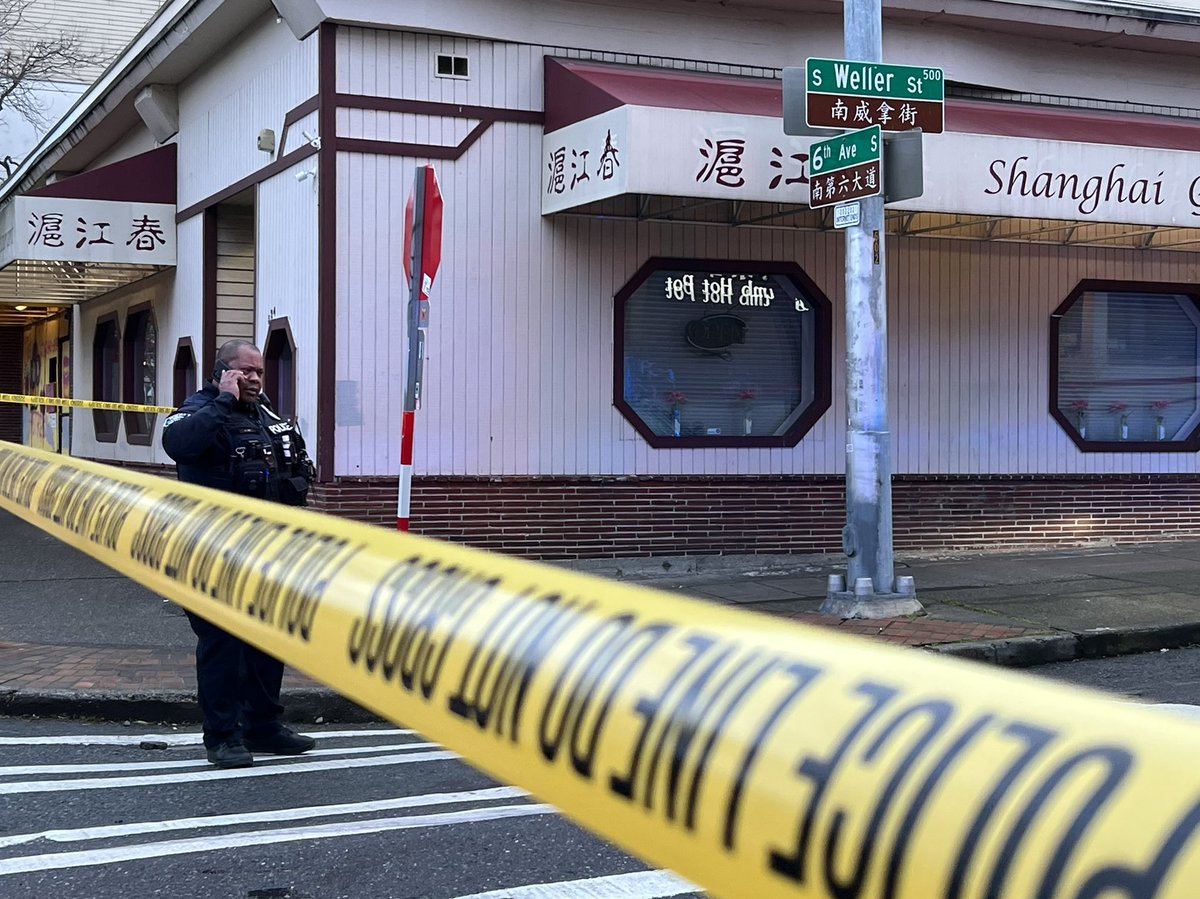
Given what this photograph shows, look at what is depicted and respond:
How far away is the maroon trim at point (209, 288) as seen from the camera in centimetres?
1420

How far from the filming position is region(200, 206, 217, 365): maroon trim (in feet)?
46.6

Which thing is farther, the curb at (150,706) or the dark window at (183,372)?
the dark window at (183,372)

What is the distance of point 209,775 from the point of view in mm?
5621

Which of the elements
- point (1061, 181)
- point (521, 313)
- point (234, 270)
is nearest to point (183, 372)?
point (234, 270)

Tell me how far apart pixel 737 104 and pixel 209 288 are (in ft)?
22.0

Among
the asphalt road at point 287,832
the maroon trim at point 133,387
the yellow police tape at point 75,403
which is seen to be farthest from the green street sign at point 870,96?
the maroon trim at point 133,387

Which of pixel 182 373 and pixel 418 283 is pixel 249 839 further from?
pixel 182 373

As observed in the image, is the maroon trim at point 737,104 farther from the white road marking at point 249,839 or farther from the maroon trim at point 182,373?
the white road marking at point 249,839

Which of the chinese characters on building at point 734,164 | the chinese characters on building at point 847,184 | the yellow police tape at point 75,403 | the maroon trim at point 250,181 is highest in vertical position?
the maroon trim at point 250,181

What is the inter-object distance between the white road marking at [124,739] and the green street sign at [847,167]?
4.57m

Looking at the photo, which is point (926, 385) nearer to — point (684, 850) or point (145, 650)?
point (145, 650)

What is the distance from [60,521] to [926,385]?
→ 31.6 feet

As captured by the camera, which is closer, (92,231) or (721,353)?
(721,353)

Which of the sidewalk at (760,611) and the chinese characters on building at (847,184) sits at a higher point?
the chinese characters on building at (847,184)
